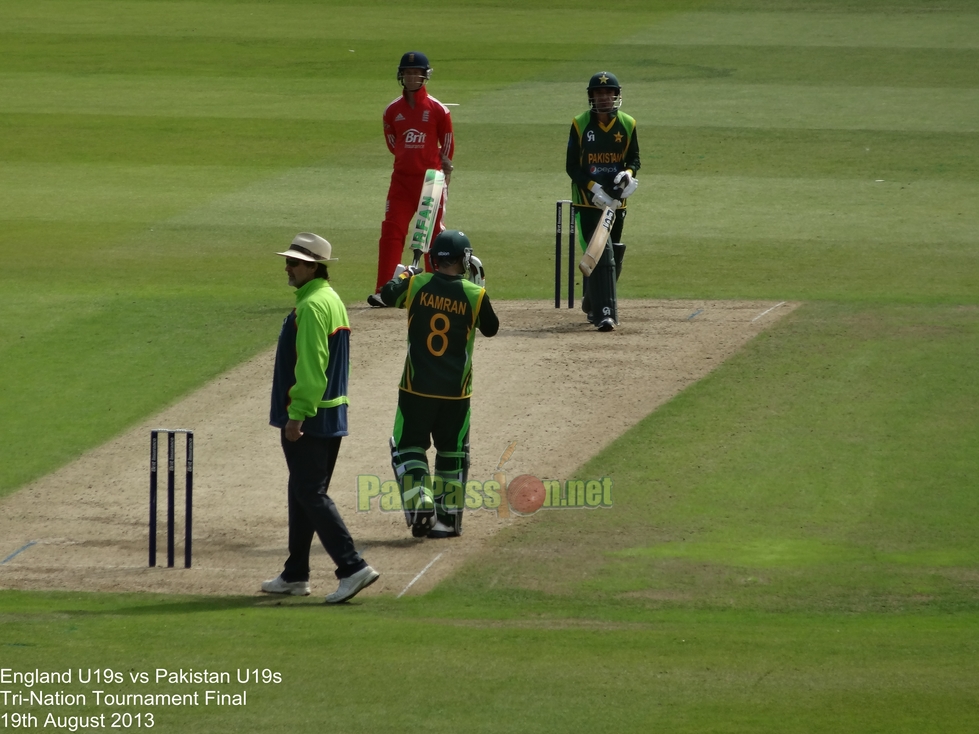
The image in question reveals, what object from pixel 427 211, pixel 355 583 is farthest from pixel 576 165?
pixel 355 583

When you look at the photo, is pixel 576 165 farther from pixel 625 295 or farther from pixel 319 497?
pixel 319 497

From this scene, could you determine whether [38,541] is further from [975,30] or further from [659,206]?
[975,30]

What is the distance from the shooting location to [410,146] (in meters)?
15.3

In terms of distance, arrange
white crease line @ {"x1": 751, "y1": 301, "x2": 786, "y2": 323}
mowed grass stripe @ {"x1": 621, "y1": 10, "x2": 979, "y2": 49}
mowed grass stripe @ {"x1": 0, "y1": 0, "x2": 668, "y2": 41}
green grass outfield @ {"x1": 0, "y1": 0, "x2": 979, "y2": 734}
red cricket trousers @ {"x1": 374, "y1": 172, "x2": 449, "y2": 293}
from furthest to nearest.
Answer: mowed grass stripe @ {"x1": 0, "y1": 0, "x2": 668, "y2": 41} → mowed grass stripe @ {"x1": 621, "y1": 10, "x2": 979, "y2": 49} → red cricket trousers @ {"x1": 374, "y1": 172, "x2": 449, "y2": 293} → white crease line @ {"x1": 751, "y1": 301, "x2": 786, "y2": 323} → green grass outfield @ {"x1": 0, "y1": 0, "x2": 979, "y2": 734}

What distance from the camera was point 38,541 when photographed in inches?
383

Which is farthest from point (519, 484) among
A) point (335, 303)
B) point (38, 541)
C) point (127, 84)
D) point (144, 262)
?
point (127, 84)

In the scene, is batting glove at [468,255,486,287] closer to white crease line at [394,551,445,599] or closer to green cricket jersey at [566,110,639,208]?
white crease line at [394,551,445,599]

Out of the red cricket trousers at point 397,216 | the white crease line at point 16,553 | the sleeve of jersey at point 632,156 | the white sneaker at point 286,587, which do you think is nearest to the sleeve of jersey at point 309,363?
the white sneaker at point 286,587

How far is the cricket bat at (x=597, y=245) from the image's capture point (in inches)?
537

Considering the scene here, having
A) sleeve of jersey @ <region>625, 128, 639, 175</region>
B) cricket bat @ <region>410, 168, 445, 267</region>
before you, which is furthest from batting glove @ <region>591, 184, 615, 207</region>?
cricket bat @ <region>410, 168, 445, 267</region>

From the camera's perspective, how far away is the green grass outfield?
7090mm

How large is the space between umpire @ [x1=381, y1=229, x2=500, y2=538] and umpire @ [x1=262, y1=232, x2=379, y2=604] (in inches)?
35.8

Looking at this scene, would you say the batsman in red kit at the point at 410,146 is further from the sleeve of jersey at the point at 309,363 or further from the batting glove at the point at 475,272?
the sleeve of jersey at the point at 309,363

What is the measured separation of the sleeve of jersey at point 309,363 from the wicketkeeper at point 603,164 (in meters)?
6.29
